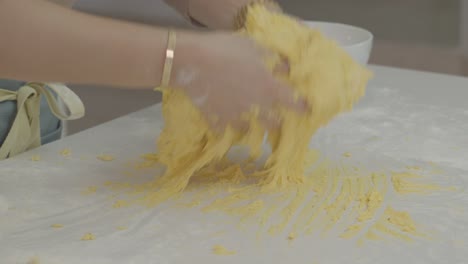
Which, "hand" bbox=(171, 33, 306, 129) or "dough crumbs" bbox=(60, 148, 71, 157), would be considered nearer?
"hand" bbox=(171, 33, 306, 129)

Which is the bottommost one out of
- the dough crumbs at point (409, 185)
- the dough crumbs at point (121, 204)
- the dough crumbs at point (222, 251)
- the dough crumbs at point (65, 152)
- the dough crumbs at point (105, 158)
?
the dough crumbs at point (65, 152)

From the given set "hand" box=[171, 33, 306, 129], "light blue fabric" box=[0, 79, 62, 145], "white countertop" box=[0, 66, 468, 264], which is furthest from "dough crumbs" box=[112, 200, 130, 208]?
"light blue fabric" box=[0, 79, 62, 145]

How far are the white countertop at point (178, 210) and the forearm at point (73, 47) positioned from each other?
0.14 meters

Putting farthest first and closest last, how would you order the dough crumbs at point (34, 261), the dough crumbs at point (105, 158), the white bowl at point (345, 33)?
the white bowl at point (345, 33) < the dough crumbs at point (105, 158) < the dough crumbs at point (34, 261)

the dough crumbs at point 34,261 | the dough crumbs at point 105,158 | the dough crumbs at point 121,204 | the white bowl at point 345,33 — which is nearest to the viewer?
the dough crumbs at point 34,261

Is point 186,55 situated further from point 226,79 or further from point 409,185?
point 409,185

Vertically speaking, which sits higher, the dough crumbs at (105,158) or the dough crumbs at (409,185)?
the dough crumbs at (409,185)

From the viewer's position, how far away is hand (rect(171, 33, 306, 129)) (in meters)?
0.73

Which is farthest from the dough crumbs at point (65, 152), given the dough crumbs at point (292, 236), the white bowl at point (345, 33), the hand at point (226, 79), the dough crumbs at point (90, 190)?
the white bowl at point (345, 33)

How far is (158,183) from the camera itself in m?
0.84

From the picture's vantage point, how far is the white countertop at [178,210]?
66 centimetres

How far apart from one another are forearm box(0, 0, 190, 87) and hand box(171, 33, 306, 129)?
0.10 ft

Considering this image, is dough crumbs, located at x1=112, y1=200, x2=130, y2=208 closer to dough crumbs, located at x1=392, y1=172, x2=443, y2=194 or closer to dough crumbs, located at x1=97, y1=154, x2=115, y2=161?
dough crumbs, located at x1=97, y1=154, x2=115, y2=161

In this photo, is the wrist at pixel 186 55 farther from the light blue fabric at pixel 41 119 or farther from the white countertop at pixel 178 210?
the light blue fabric at pixel 41 119
